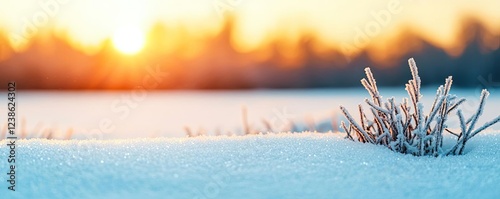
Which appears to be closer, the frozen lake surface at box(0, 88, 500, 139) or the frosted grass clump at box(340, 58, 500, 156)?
the frosted grass clump at box(340, 58, 500, 156)

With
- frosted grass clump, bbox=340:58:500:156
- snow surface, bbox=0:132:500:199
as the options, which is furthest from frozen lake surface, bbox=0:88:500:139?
snow surface, bbox=0:132:500:199

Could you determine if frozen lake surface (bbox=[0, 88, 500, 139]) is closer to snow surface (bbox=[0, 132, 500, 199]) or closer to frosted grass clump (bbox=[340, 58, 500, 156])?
frosted grass clump (bbox=[340, 58, 500, 156])

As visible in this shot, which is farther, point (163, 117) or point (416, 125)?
point (163, 117)

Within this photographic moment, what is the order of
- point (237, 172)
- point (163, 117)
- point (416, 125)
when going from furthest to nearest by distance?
point (163, 117) < point (416, 125) < point (237, 172)

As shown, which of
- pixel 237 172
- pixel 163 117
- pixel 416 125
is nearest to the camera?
pixel 237 172

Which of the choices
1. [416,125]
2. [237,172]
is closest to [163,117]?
[416,125]

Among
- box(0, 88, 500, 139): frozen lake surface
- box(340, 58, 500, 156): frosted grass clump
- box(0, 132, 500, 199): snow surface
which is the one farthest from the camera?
box(0, 88, 500, 139): frozen lake surface

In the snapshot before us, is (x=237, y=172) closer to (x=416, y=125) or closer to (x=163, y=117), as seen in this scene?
(x=416, y=125)

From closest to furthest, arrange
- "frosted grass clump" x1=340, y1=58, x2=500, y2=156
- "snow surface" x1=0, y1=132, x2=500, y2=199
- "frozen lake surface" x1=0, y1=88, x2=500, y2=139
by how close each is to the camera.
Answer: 1. "snow surface" x1=0, y1=132, x2=500, y2=199
2. "frosted grass clump" x1=340, y1=58, x2=500, y2=156
3. "frozen lake surface" x1=0, y1=88, x2=500, y2=139

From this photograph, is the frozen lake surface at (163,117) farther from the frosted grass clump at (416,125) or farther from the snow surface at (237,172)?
the snow surface at (237,172)
